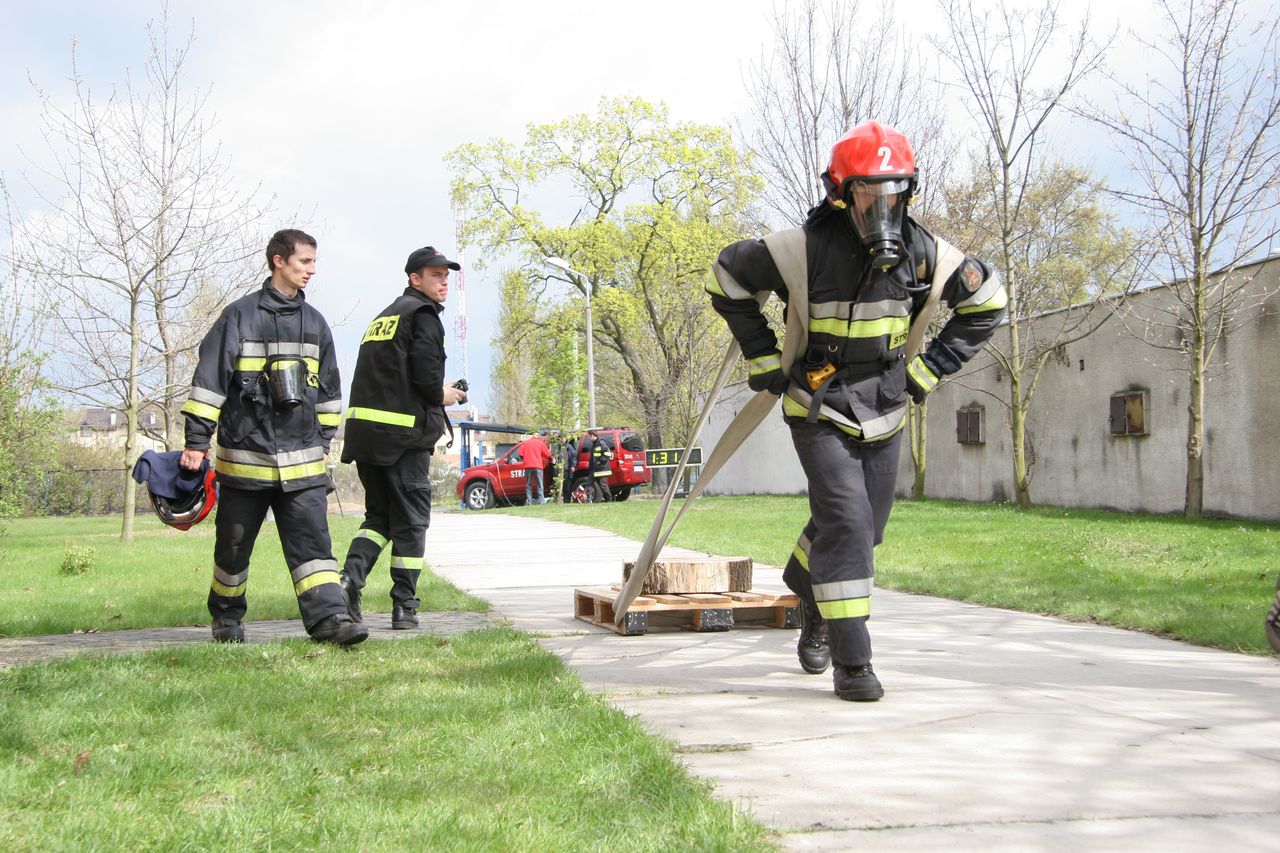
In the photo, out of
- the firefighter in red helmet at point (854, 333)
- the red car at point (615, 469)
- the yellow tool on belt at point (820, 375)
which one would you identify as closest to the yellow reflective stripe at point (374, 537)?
the firefighter in red helmet at point (854, 333)

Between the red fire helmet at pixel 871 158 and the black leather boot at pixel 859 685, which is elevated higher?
the red fire helmet at pixel 871 158

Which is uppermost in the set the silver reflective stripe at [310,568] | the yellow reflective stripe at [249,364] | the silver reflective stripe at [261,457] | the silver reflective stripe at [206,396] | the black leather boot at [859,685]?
the yellow reflective stripe at [249,364]

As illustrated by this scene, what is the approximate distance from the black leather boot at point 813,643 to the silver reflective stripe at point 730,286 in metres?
1.37

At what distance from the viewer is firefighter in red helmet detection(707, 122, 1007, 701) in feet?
14.3

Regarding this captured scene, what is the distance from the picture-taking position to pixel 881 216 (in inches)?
170

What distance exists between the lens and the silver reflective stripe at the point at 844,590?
14.4ft

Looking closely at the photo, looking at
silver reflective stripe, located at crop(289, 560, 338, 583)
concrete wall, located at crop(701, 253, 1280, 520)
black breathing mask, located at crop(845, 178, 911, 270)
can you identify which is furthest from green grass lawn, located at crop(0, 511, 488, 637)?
concrete wall, located at crop(701, 253, 1280, 520)

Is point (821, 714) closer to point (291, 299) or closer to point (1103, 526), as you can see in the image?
point (291, 299)

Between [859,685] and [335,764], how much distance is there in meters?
1.95

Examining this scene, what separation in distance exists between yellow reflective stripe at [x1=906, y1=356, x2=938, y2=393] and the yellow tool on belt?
0.40m

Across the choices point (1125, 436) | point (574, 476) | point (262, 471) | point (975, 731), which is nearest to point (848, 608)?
point (975, 731)

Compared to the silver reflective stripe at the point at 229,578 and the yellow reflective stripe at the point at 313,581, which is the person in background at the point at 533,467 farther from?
the yellow reflective stripe at the point at 313,581

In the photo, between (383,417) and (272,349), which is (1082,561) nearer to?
(383,417)

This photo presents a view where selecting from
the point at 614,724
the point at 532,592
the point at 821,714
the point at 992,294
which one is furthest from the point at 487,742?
the point at 532,592
